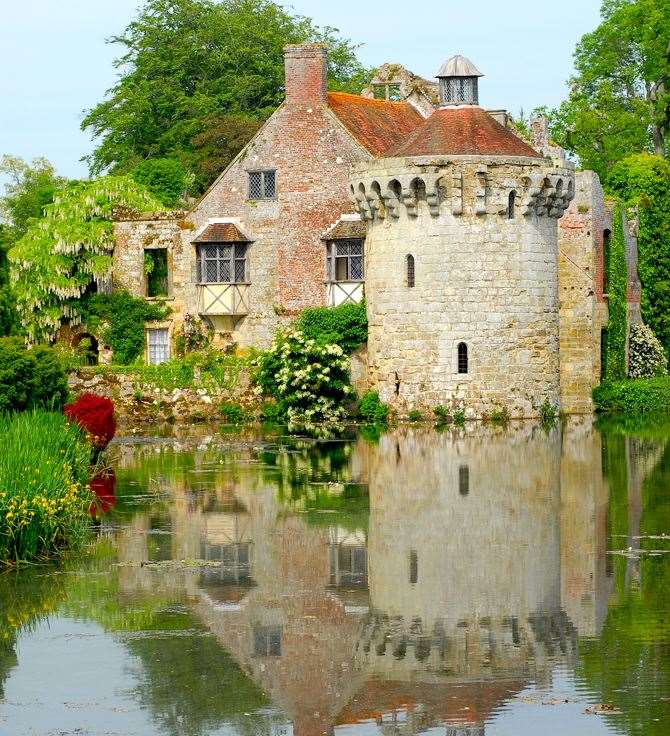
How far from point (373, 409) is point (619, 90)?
31.6m

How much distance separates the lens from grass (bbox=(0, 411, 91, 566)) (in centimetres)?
1956

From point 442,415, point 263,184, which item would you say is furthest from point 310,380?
point 263,184

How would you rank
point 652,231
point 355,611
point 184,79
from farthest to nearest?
point 184,79, point 652,231, point 355,611

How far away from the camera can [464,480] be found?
27.8 meters

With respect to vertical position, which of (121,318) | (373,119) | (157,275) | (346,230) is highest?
(373,119)

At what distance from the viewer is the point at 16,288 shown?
46688 mm

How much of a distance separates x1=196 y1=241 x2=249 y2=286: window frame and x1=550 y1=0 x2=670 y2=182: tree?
19966 mm

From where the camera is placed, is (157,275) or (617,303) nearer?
(617,303)

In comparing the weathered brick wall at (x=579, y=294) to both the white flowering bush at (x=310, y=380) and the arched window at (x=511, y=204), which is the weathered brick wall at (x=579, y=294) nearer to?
the arched window at (x=511, y=204)

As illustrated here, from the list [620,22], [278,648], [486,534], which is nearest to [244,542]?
[486,534]

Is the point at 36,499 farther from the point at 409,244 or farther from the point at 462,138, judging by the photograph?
the point at 462,138

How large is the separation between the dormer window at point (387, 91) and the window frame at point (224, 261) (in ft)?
26.6

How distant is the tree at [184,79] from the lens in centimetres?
6688

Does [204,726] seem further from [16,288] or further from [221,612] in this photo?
[16,288]
